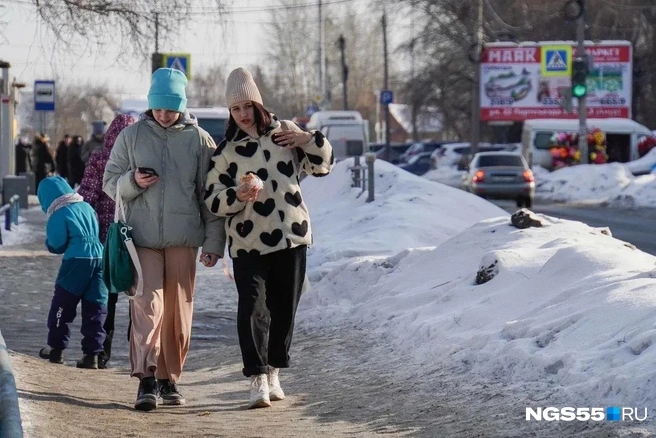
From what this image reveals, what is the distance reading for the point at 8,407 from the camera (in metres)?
4.66

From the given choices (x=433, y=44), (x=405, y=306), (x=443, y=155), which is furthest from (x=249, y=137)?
(x=433, y=44)

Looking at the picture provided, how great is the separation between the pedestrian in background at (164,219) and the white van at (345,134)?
3639 cm

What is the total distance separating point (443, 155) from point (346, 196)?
31.3 metres

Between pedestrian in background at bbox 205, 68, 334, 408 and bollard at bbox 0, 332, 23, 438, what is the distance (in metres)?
1.73

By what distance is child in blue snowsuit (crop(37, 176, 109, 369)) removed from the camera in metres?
8.50

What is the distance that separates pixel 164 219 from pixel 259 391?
1035 millimetres

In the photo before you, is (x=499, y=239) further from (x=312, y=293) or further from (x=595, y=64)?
(x=595, y=64)

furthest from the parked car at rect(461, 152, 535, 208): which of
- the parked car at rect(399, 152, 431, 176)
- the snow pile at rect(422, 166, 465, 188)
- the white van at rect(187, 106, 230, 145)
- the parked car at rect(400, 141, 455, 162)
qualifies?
the parked car at rect(400, 141, 455, 162)

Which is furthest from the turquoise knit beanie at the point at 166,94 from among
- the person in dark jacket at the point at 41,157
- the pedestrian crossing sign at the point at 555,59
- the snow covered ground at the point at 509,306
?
the pedestrian crossing sign at the point at 555,59

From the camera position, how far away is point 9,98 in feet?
85.7

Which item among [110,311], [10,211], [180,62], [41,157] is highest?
[180,62]

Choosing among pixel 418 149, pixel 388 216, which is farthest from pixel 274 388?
pixel 418 149

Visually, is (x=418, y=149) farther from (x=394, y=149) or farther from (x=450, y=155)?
(x=450, y=155)

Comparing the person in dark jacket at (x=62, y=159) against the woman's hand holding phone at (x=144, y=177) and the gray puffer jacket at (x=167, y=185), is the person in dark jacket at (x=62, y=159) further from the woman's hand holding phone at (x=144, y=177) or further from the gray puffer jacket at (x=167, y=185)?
the woman's hand holding phone at (x=144, y=177)
